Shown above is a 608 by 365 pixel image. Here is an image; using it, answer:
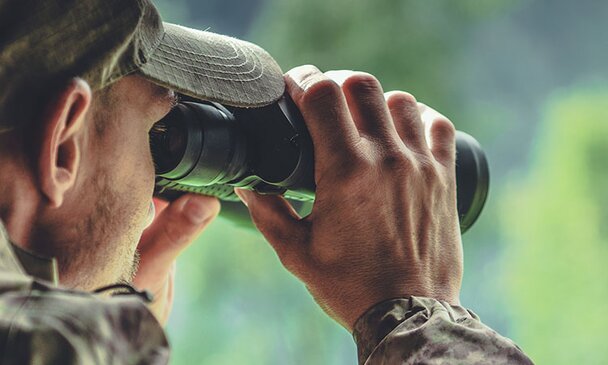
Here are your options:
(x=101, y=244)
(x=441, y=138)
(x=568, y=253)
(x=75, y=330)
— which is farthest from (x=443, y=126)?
(x=568, y=253)

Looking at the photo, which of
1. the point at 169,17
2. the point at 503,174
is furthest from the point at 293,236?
the point at 503,174

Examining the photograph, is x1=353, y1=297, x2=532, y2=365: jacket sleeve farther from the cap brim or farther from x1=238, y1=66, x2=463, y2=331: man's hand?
the cap brim

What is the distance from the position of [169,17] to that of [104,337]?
4967 mm

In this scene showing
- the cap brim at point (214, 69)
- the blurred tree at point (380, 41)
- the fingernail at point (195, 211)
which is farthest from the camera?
the blurred tree at point (380, 41)

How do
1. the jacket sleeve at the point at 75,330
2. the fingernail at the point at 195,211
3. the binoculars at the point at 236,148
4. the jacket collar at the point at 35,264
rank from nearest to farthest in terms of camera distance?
the jacket sleeve at the point at 75,330 < the jacket collar at the point at 35,264 < the binoculars at the point at 236,148 < the fingernail at the point at 195,211

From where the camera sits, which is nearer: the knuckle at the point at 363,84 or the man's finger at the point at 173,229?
the knuckle at the point at 363,84

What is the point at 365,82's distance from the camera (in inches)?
30.7

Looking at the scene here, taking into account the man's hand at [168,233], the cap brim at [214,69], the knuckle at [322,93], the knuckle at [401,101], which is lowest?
the man's hand at [168,233]

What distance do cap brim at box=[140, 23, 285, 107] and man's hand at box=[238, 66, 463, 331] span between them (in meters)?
0.04

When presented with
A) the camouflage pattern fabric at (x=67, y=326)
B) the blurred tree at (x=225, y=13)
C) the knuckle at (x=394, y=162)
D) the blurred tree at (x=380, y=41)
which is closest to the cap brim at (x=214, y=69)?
the knuckle at (x=394, y=162)

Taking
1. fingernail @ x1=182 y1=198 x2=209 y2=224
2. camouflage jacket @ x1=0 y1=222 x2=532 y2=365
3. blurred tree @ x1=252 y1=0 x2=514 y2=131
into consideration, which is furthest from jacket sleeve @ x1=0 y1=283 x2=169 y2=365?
blurred tree @ x1=252 y1=0 x2=514 y2=131

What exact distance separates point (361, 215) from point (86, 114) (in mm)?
259

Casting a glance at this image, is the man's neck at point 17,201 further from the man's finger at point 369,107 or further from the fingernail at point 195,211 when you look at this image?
the fingernail at point 195,211

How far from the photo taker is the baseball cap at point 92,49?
1.63 feet
